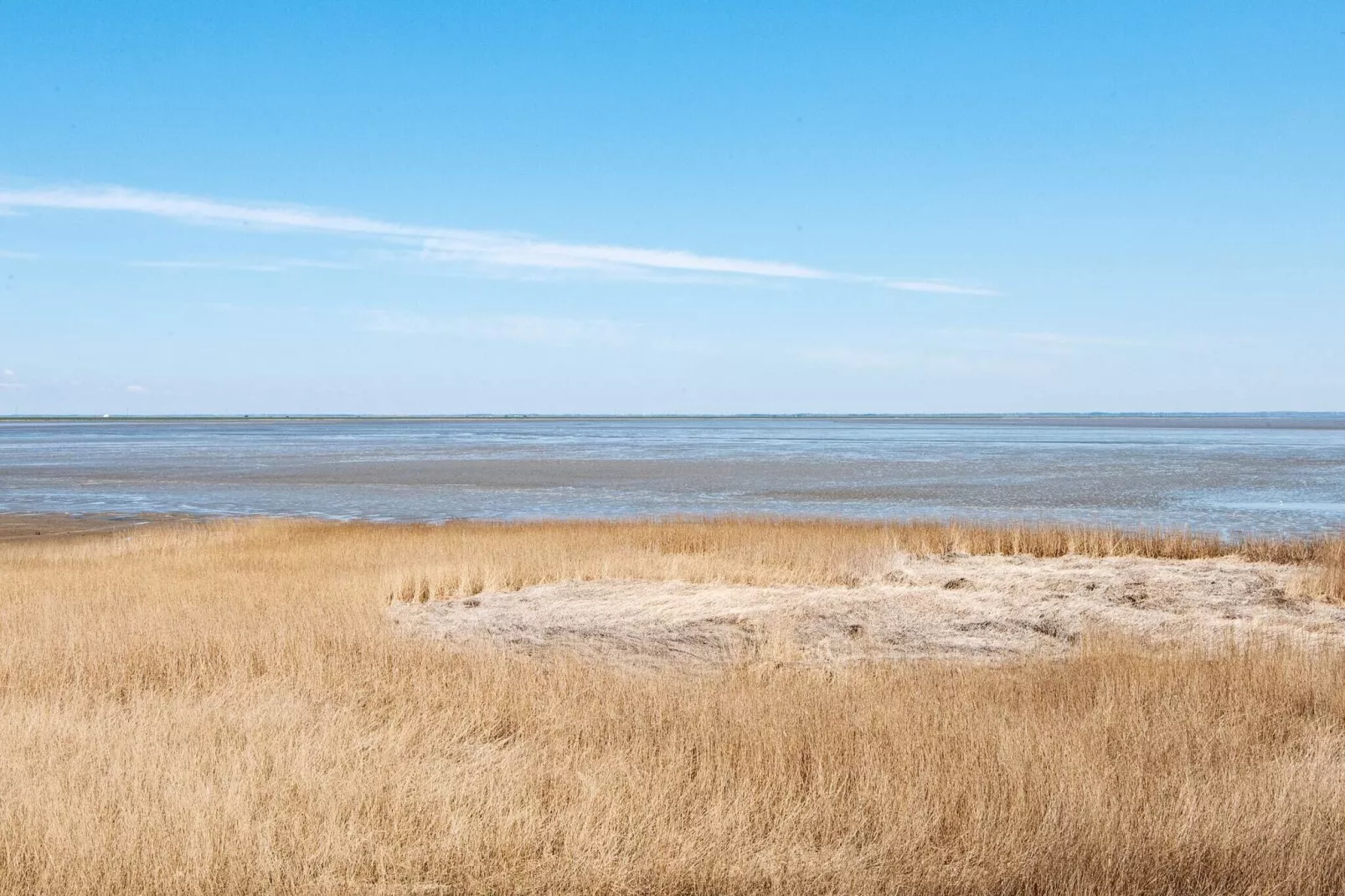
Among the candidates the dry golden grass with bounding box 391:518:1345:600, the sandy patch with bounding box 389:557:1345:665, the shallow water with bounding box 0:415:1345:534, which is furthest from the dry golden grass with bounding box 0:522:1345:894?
the shallow water with bounding box 0:415:1345:534

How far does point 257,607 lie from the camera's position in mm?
15102

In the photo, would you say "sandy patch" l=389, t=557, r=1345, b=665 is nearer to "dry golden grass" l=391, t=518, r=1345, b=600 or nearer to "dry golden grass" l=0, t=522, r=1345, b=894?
"dry golden grass" l=0, t=522, r=1345, b=894

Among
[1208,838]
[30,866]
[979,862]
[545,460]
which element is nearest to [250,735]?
[30,866]

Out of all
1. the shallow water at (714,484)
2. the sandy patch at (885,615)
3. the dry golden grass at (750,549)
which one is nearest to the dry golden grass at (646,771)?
the sandy patch at (885,615)

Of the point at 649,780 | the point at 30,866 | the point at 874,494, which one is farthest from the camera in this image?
the point at 874,494

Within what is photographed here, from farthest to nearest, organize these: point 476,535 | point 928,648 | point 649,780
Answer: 1. point 476,535
2. point 928,648
3. point 649,780

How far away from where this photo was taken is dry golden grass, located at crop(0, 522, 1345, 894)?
602cm

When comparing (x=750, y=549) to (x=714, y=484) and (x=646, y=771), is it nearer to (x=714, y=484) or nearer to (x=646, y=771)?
(x=646, y=771)

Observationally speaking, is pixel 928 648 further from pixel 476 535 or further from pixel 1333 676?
pixel 476 535

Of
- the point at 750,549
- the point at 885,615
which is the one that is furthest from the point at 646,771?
the point at 750,549

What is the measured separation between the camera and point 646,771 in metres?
→ 7.35

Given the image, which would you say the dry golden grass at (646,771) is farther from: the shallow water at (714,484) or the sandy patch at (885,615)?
the shallow water at (714,484)

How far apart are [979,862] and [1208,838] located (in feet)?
4.35

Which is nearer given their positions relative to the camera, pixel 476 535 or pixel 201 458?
pixel 476 535
